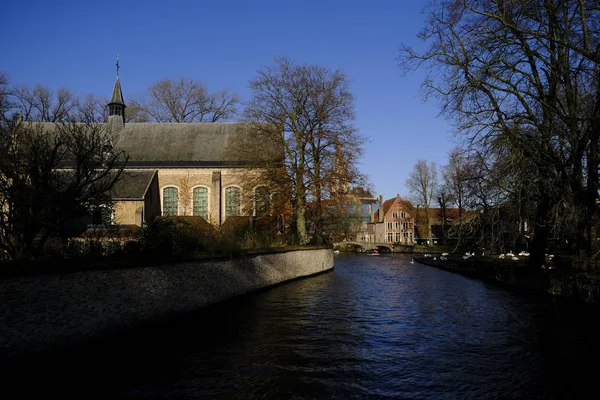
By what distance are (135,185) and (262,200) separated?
425 inches

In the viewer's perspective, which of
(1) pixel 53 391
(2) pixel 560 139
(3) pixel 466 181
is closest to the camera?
(1) pixel 53 391

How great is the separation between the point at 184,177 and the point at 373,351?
105 feet

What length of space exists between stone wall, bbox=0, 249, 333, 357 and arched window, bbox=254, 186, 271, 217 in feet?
43.3

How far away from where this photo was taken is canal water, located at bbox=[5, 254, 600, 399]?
313 inches

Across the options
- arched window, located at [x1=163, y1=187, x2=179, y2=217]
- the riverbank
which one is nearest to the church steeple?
arched window, located at [x1=163, y1=187, x2=179, y2=217]

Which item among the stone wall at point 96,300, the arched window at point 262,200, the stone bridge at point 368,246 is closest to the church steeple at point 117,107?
the arched window at point 262,200

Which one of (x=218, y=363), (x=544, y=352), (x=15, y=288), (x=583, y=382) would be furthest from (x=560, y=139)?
(x=15, y=288)

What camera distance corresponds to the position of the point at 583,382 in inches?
324

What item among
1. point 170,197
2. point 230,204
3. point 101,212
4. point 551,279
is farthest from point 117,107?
point 551,279

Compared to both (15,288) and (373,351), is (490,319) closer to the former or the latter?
(373,351)

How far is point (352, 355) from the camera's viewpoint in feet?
33.1

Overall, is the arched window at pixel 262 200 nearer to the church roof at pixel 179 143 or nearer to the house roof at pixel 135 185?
Answer: the church roof at pixel 179 143

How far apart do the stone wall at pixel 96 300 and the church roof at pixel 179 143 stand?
76.1ft

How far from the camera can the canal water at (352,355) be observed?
796 centimetres
